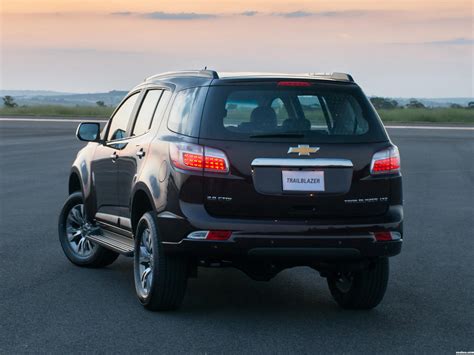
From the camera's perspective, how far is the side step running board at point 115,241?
28.6 ft

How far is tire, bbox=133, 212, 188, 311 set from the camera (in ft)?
24.9

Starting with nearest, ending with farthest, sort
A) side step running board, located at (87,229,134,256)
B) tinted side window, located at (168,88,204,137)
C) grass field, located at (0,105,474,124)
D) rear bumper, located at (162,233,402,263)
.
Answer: rear bumper, located at (162,233,402,263) → tinted side window, located at (168,88,204,137) → side step running board, located at (87,229,134,256) → grass field, located at (0,105,474,124)

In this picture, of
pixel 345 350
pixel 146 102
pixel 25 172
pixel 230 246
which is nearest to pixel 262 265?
pixel 230 246

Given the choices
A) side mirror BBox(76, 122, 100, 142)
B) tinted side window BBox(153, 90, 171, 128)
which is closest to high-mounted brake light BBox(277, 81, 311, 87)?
tinted side window BBox(153, 90, 171, 128)

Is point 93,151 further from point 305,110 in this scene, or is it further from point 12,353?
point 12,353

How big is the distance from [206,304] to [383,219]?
1564mm

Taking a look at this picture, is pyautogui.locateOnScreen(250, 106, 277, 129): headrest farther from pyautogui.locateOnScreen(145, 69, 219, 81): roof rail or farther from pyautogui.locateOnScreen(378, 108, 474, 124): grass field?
pyautogui.locateOnScreen(378, 108, 474, 124): grass field

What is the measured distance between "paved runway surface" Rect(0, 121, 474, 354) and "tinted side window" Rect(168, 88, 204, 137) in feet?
4.40

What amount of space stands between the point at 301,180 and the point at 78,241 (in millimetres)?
3643

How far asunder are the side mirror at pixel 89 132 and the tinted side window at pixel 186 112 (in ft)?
5.63

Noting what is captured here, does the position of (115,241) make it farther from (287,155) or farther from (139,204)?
(287,155)

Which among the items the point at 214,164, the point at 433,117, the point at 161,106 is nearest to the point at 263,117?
the point at 214,164

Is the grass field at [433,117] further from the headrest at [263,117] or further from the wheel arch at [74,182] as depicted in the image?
the headrest at [263,117]

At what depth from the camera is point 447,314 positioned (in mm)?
7938
